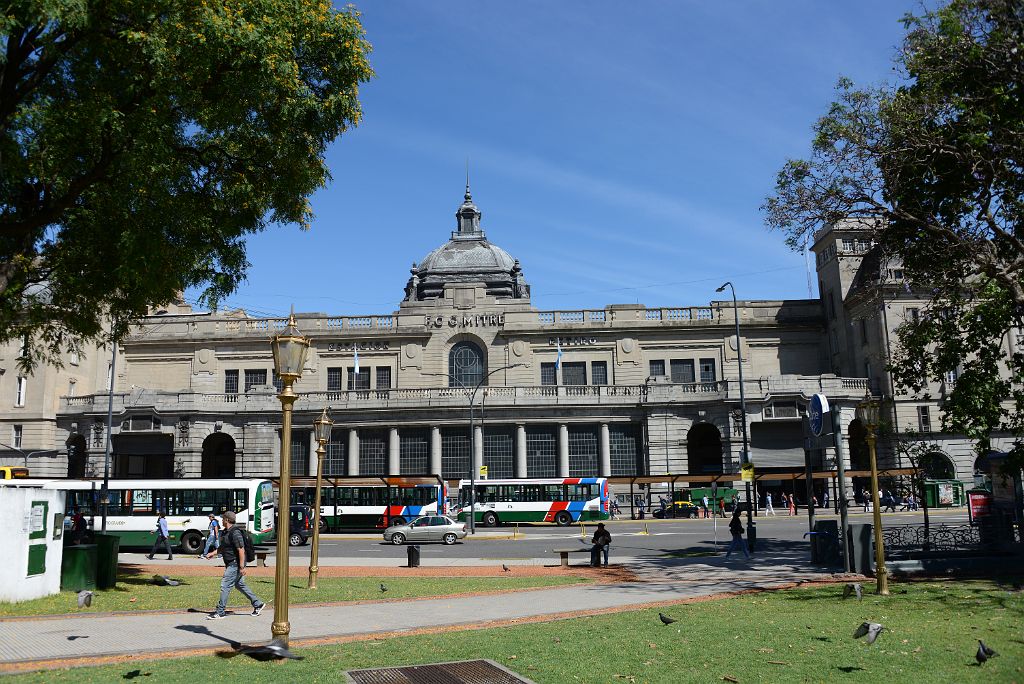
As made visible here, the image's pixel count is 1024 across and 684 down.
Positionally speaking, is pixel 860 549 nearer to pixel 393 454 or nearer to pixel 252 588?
pixel 252 588

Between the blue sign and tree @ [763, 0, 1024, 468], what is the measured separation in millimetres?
2658

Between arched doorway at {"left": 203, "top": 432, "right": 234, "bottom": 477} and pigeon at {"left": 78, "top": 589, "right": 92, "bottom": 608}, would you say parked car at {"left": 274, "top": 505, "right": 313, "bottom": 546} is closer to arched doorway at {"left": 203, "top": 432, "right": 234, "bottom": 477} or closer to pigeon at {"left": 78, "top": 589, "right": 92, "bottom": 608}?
arched doorway at {"left": 203, "top": 432, "right": 234, "bottom": 477}

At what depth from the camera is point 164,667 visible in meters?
10.3

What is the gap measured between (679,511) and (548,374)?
15.5 metres

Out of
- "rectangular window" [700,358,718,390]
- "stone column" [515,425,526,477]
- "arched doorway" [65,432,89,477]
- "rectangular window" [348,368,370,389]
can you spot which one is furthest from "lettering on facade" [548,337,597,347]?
"arched doorway" [65,432,89,477]

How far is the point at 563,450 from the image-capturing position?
5409cm

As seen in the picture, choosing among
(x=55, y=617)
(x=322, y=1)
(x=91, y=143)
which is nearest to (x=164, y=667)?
(x=55, y=617)

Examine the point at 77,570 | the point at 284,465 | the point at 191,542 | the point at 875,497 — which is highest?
the point at 284,465

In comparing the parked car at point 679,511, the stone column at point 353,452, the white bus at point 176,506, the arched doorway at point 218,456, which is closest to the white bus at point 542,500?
the parked car at point 679,511

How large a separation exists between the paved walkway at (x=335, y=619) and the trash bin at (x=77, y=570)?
152 inches

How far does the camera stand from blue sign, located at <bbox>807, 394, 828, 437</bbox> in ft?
69.0

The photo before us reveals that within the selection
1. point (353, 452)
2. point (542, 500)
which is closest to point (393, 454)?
point (353, 452)

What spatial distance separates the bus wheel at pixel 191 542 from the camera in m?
34.4

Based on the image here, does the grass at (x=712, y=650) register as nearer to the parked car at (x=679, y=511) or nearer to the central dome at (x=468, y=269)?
the parked car at (x=679, y=511)
